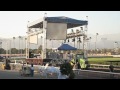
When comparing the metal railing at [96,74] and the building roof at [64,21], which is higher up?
the building roof at [64,21]

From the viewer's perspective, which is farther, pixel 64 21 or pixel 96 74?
pixel 64 21

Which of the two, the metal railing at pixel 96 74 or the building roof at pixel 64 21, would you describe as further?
the building roof at pixel 64 21

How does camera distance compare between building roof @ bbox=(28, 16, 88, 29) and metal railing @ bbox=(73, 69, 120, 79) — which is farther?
building roof @ bbox=(28, 16, 88, 29)

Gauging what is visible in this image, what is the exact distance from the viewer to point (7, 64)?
28.8 m

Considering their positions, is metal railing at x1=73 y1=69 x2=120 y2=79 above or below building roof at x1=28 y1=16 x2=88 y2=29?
below
